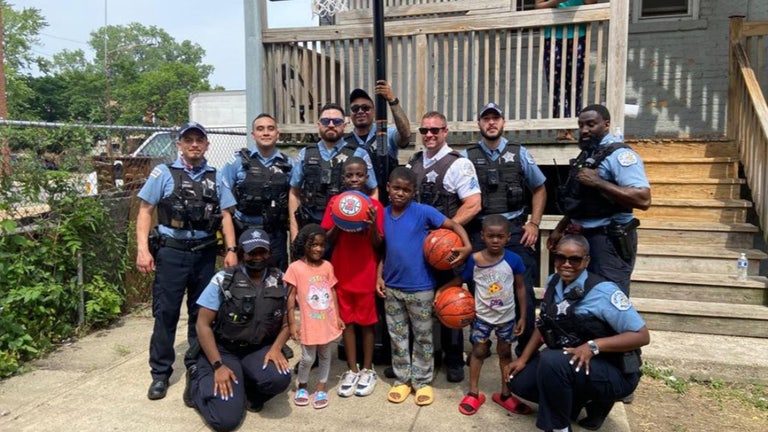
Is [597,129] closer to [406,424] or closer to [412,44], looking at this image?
[406,424]

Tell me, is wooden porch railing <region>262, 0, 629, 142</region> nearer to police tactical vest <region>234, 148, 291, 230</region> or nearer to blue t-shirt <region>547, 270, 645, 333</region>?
police tactical vest <region>234, 148, 291, 230</region>

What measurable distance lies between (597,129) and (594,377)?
160cm

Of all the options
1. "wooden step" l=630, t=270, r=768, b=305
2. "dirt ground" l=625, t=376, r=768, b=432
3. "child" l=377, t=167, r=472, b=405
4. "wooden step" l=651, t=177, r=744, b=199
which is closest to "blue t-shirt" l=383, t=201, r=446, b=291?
"child" l=377, t=167, r=472, b=405

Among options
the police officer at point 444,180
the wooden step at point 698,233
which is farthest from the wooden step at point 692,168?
the police officer at point 444,180

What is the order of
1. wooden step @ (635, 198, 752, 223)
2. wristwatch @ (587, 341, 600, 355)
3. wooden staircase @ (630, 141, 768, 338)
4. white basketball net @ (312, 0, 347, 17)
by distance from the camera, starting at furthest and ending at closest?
white basketball net @ (312, 0, 347, 17) < wooden step @ (635, 198, 752, 223) < wooden staircase @ (630, 141, 768, 338) < wristwatch @ (587, 341, 600, 355)

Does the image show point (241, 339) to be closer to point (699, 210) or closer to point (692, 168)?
point (699, 210)

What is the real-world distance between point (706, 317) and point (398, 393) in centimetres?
306

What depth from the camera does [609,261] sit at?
375 cm

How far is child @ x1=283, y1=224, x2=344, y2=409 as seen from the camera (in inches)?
149

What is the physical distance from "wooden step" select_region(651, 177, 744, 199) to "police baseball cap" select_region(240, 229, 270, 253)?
4810mm

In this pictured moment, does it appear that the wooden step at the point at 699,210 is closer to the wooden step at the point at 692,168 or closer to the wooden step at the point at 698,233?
the wooden step at the point at 698,233

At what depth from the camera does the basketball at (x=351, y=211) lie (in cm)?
369

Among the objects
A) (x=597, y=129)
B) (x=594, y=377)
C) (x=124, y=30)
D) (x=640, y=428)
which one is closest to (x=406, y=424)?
(x=594, y=377)

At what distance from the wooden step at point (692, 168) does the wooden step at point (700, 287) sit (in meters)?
1.44
